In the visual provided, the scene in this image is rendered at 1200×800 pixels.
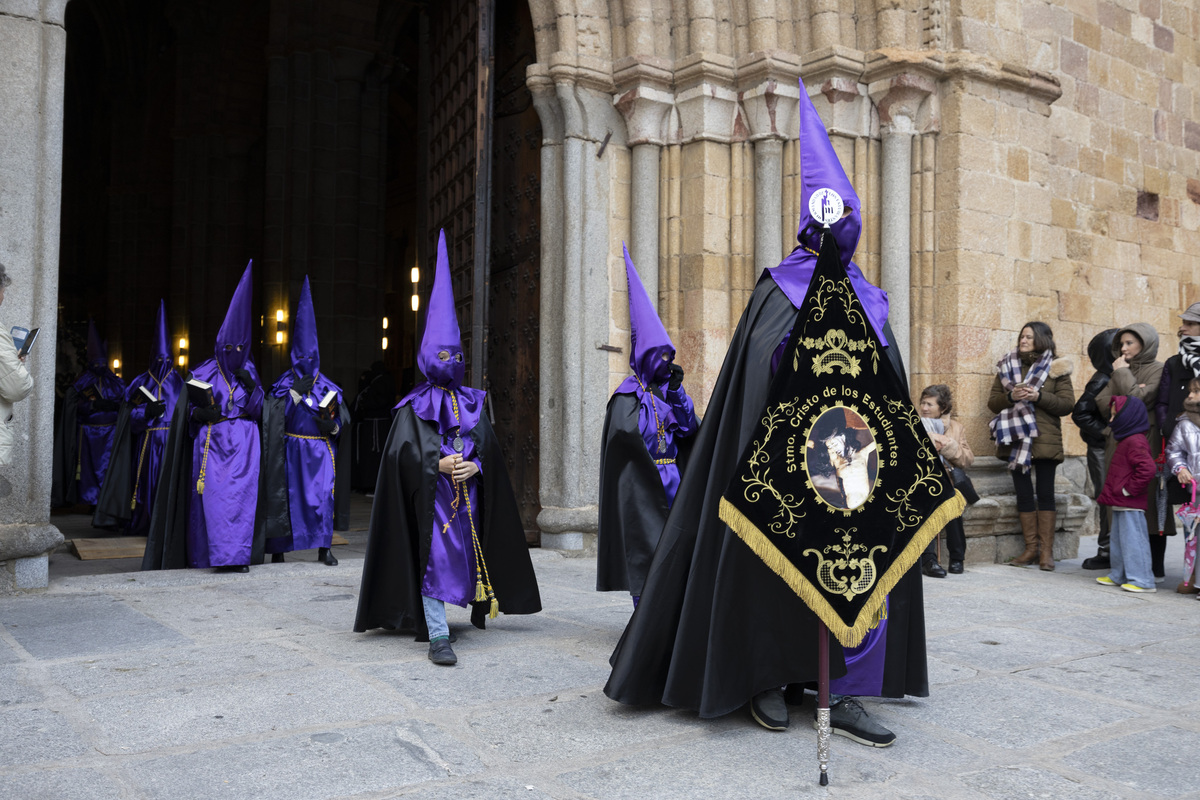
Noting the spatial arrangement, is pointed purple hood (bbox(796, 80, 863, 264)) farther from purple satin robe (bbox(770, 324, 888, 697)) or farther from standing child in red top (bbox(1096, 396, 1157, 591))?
standing child in red top (bbox(1096, 396, 1157, 591))

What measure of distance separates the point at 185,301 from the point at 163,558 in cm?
1159

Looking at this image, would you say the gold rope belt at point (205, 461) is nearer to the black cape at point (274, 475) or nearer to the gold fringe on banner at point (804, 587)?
the black cape at point (274, 475)

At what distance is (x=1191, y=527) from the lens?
6461mm

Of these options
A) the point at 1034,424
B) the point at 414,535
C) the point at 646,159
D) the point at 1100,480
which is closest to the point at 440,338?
the point at 414,535

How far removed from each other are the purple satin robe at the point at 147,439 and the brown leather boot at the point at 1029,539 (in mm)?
6612

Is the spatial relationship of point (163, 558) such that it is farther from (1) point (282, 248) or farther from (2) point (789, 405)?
(1) point (282, 248)

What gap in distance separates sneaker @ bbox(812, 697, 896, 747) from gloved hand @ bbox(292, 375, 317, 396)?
17.5 ft

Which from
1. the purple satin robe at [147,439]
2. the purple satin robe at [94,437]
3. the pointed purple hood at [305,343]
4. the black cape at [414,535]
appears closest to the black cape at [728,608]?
the black cape at [414,535]

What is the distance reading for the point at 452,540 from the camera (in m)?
4.65

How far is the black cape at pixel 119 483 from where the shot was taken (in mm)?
9367

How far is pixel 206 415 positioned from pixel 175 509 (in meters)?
0.71

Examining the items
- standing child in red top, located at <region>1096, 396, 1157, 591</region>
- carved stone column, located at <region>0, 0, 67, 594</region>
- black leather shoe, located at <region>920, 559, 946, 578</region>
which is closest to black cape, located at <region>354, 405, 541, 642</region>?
carved stone column, located at <region>0, 0, 67, 594</region>

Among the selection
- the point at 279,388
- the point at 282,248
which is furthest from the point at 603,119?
the point at 282,248

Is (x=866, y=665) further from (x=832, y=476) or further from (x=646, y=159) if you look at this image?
(x=646, y=159)
